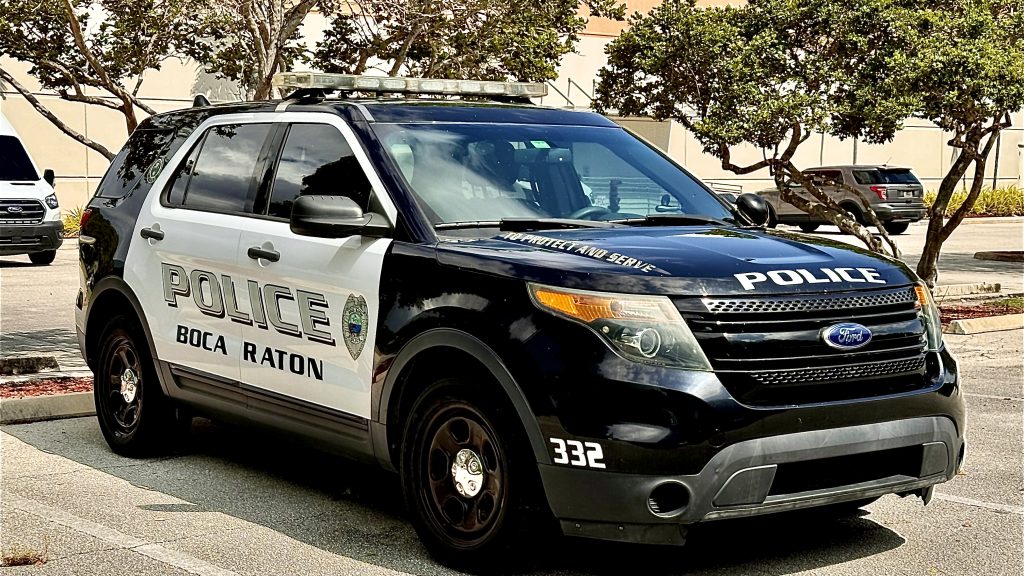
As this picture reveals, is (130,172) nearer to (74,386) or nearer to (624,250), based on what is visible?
(74,386)

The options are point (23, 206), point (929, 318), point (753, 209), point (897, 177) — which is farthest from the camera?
point (897, 177)

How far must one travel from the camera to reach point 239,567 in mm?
5355

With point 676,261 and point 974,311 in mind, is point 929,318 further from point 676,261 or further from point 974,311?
point 974,311

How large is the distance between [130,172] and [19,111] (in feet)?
76.0

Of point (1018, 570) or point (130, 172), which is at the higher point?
point (130, 172)

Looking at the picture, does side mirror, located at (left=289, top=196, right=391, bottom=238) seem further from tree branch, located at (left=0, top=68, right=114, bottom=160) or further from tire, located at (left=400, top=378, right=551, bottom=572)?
tree branch, located at (left=0, top=68, right=114, bottom=160)

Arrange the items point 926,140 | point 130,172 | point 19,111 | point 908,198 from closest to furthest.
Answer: point 130,172 < point 19,111 < point 908,198 < point 926,140

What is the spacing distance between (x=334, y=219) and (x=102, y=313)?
2.63 meters

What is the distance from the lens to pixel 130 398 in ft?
24.8

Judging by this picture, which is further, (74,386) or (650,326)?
(74,386)

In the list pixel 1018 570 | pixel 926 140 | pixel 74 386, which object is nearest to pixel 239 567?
pixel 1018 570

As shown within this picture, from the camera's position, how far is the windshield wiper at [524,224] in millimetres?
Result: 5729

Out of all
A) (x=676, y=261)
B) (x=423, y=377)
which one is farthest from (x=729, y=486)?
(x=423, y=377)

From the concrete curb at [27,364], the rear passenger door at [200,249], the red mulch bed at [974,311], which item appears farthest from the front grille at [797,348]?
the red mulch bed at [974,311]
